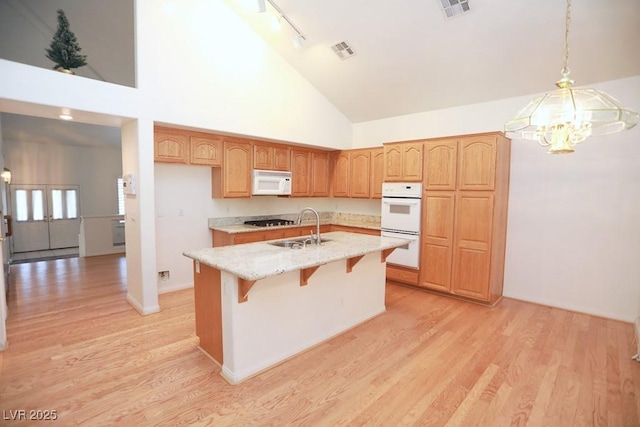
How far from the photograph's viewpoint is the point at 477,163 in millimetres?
3967

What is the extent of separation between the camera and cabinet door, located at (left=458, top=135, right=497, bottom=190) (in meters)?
3.86

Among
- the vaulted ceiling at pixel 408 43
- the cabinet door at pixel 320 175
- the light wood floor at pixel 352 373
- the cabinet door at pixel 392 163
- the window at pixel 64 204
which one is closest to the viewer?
the light wood floor at pixel 352 373

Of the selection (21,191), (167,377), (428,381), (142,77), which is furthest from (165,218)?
(21,191)

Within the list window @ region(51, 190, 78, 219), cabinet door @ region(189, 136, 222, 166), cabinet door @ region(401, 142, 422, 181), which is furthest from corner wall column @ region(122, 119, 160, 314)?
window @ region(51, 190, 78, 219)

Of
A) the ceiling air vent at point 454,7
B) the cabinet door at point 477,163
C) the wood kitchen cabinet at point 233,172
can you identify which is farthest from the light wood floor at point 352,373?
the ceiling air vent at point 454,7

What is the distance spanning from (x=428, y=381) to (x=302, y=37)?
4.35m

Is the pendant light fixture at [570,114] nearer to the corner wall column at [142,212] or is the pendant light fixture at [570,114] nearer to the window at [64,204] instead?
the corner wall column at [142,212]

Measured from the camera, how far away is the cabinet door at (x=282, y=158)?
520 centimetres

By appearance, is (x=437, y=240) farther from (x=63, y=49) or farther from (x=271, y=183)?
(x=63, y=49)

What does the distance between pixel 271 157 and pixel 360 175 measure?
66.1 inches

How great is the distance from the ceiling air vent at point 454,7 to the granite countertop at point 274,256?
101 inches

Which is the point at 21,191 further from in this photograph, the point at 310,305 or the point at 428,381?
the point at 428,381

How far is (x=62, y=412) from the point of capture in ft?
6.68

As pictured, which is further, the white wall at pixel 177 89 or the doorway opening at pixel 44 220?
the doorway opening at pixel 44 220
